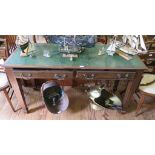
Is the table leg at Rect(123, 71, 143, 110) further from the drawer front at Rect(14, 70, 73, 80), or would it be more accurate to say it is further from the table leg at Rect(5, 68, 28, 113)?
the table leg at Rect(5, 68, 28, 113)

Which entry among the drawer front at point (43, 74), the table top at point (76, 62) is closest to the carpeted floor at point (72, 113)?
the drawer front at point (43, 74)

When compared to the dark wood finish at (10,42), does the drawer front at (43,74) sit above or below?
below

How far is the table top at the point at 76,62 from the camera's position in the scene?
1397 mm

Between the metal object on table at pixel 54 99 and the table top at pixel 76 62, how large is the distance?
0.33 meters

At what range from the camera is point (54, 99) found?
1812mm

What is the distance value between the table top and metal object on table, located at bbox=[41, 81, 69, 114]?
33 cm

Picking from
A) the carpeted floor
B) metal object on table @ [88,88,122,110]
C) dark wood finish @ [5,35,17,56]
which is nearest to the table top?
dark wood finish @ [5,35,17,56]

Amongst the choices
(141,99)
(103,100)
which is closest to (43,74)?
(103,100)

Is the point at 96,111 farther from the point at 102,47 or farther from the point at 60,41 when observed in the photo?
the point at 60,41

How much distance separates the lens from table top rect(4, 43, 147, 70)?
140 cm

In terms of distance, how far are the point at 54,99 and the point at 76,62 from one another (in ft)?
1.97

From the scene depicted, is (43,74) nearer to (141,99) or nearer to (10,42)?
(10,42)

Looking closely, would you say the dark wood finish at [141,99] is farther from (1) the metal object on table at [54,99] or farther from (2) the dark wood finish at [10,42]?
(2) the dark wood finish at [10,42]
